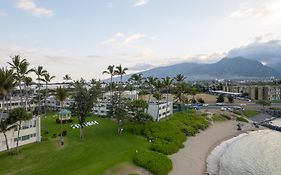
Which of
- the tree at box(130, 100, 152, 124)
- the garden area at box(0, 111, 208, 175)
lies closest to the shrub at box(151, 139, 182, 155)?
the garden area at box(0, 111, 208, 175)

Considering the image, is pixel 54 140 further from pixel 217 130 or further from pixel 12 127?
pixel 217 130

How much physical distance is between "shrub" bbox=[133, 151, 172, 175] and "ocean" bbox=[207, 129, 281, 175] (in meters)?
6.79

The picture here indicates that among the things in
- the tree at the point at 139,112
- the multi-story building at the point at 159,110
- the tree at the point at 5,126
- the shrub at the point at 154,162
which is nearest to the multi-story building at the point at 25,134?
the tree at the point at 5,126

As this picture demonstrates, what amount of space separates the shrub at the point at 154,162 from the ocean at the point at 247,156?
6792mm

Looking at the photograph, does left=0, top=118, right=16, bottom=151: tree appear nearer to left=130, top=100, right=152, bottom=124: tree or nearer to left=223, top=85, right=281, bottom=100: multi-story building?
left=130, top=100, right=152, bottom=124: tree

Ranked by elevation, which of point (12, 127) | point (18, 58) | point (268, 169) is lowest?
point (268, 169)

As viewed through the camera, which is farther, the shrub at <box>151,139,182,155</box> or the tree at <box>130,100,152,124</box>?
the tree at <box>130,100,152,124</box>

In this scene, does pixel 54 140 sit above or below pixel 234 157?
above

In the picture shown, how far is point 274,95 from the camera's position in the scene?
17300 cm

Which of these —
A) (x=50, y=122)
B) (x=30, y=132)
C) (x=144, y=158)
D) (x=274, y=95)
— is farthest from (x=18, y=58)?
(x=274, y=95)

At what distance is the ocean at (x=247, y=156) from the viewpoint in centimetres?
5053

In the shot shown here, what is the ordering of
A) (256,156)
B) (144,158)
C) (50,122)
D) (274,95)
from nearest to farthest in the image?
(144,158), (256,156), (50,122), (274,95)

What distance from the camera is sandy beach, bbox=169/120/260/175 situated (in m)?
49.2

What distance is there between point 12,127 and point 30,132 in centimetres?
714
